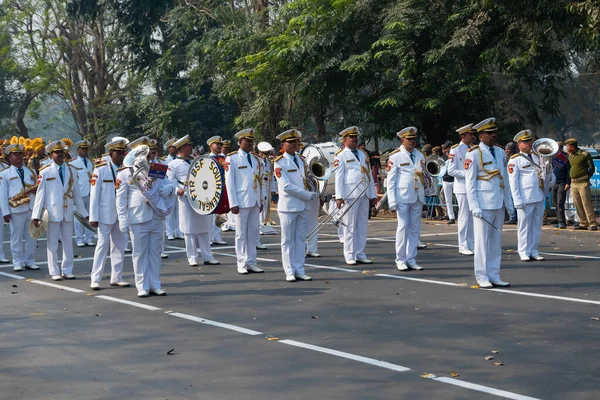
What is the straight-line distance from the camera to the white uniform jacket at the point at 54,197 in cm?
1402

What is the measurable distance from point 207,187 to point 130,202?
330 cm

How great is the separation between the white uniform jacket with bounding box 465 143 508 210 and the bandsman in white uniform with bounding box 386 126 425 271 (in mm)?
1971

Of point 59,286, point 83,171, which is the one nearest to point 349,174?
point 59,286

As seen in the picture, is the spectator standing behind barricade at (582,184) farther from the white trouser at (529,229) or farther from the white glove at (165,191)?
the white glove at (165,191)

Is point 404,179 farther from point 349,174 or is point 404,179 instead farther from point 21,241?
point 21,241

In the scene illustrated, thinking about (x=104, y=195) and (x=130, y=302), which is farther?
(x=104, y=195)

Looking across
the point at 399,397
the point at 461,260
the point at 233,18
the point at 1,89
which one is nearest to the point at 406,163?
the point at 461,260

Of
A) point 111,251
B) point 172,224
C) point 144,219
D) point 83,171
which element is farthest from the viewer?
point 172,224

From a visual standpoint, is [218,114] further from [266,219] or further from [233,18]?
[266,219]

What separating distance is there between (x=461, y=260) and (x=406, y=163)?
2.12 m

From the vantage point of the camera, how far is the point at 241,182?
14172 mm

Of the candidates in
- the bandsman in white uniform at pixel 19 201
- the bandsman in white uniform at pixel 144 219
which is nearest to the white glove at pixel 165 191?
the bandsman in white uniform at pixel 144 219

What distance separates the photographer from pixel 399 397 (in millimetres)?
6836

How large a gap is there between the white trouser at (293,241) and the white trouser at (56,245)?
3.40m
